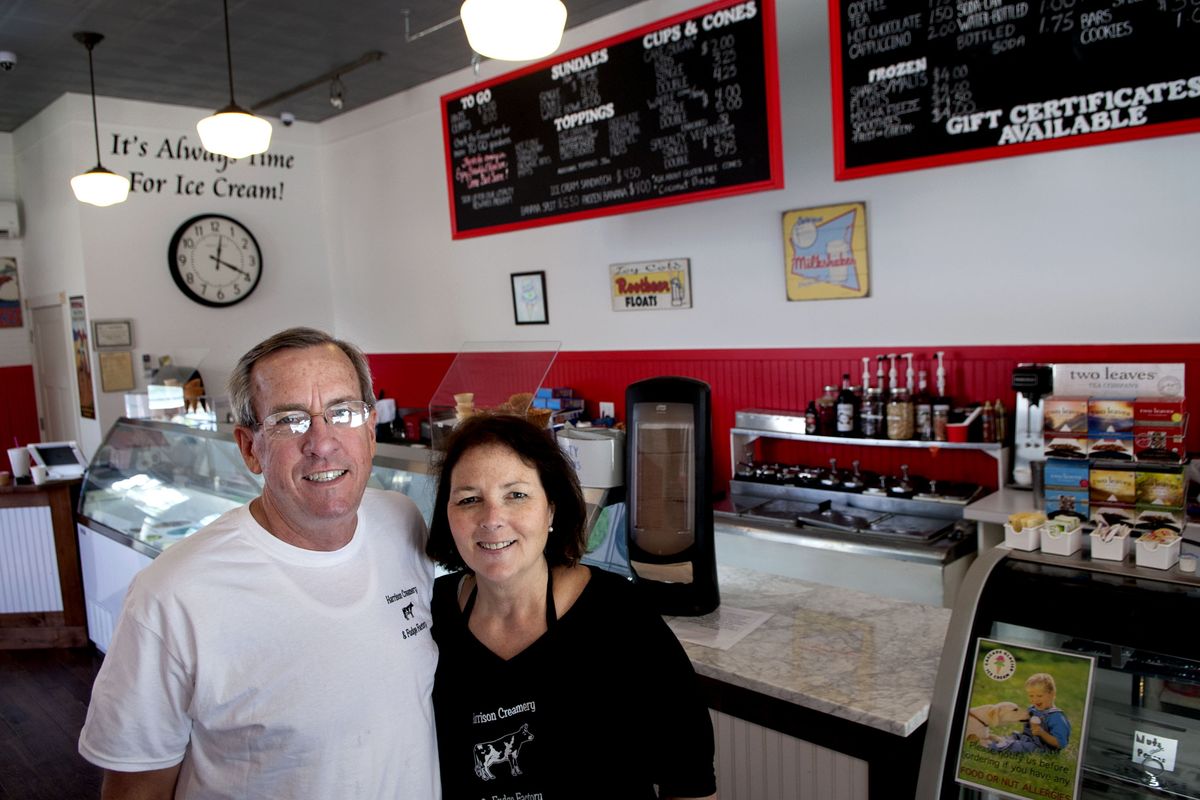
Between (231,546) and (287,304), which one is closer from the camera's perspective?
(231,546)

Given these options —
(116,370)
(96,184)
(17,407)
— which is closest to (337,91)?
(96,184)

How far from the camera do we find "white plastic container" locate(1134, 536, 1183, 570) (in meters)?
1.69

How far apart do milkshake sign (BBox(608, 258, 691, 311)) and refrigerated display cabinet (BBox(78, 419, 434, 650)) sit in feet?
8.28

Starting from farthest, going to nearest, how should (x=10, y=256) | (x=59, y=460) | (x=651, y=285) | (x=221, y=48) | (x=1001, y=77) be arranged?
(x=10, y=256), (x=221, y=48), (x=651, y=285), (x=59, y=460), (x=1001, y=77)

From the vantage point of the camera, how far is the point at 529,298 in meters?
6.14

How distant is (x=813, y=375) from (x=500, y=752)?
3548mm

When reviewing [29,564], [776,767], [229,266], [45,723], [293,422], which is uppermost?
[229,266]

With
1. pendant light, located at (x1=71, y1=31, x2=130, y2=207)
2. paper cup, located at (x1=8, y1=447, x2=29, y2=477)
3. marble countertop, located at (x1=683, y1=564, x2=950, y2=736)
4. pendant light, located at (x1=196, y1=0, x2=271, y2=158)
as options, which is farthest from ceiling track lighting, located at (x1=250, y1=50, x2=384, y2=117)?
marble countertop, located at (x1=683, y1=564, x2=950, y2=736)

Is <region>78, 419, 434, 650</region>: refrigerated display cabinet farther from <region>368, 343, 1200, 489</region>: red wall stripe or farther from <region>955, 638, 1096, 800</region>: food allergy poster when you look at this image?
<region>955, 638, 1096, 800</region>: food allergy poster

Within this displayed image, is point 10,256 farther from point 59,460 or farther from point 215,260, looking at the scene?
point 59,460

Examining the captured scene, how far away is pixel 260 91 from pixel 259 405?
5.89 m

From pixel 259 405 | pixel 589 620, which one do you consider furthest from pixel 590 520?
pixel 259 405

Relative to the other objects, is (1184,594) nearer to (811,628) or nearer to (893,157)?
(811,628)

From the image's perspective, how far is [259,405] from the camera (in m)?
1.47
